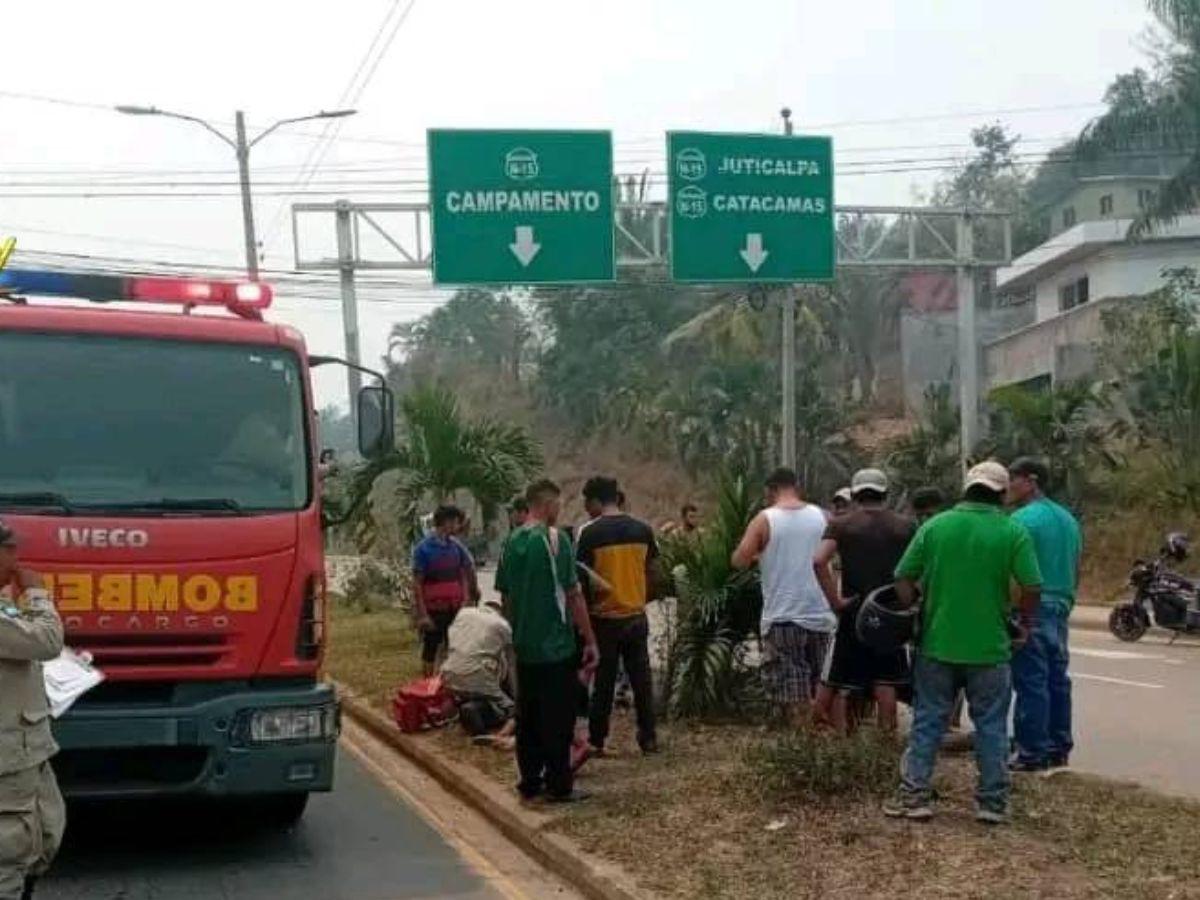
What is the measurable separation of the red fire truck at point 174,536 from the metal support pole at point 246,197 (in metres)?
18.4

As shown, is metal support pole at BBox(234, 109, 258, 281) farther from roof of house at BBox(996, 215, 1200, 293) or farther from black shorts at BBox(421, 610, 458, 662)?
roof of house at BBox(996, 215, 1200, 293)

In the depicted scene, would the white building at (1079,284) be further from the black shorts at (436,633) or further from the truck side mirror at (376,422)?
the truck side mirror at (376,422)

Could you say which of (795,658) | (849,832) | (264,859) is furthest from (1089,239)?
(264,859)

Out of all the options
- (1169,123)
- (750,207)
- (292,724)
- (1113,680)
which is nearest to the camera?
(292,724)

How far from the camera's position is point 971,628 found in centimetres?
703

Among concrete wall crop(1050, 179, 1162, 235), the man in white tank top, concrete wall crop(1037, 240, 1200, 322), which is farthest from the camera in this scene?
concrete wall crop(1050, 179, 1162, 235)

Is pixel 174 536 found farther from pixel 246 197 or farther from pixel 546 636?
pixel 246 197

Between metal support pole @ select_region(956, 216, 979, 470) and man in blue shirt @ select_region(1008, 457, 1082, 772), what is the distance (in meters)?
15.2

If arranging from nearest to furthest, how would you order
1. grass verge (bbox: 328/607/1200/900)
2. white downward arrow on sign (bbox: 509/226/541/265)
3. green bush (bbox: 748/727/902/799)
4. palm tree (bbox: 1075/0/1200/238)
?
grass verge (bbox: 328/607/1200/900)
green bush (bbox: 748/727/902/799)
white downward arrow on sign (bbox: 509/226/541/265)
palm tree (bbox: 1075/0/1200/238)

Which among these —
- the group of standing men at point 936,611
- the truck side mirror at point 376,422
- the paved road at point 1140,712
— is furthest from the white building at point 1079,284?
the truck side mirror at point 376,422

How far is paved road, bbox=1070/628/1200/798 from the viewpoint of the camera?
381 inches

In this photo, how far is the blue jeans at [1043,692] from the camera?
8.60m

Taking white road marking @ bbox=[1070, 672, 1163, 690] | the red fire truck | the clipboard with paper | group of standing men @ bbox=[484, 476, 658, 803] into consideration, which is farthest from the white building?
the clipboard with paper

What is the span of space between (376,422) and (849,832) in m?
3.29
